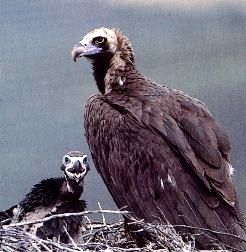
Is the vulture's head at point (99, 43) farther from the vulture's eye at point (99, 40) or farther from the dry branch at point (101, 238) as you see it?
the dry branch at point (101, 238)

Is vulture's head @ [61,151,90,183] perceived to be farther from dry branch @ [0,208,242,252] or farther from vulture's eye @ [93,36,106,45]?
vulture's eye @ [93,36,106,45]

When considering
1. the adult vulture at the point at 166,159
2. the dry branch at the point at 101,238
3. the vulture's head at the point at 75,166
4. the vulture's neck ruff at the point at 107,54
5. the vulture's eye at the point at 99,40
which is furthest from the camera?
the vulture's eye at the point at 99,40

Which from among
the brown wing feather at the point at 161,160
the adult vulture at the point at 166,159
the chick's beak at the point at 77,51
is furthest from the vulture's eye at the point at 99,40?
the brown wing feather at the point at 161,160

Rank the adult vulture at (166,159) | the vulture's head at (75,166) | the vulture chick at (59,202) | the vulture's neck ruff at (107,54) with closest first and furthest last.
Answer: the vulture chick at (59,202) < the adult vulture at (166,159) < the vulture's head at (75,166) < the vulture's neck ruff at (107,54)

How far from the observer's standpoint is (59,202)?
729cm

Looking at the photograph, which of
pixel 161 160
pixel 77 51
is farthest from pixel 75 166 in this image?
pixel 77 51

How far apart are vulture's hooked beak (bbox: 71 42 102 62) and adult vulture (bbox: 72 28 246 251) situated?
17.3 inches

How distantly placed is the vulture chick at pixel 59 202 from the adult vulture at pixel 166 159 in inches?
13.3

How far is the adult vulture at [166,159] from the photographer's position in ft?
23.6

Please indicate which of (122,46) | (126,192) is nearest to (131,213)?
(126,192)

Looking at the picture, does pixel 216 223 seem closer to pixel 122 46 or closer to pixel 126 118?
pixel 126 118

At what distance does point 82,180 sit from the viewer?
7426mm

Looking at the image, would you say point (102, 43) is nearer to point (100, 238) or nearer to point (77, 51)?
point (77, 51)

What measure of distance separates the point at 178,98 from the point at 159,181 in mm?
776
